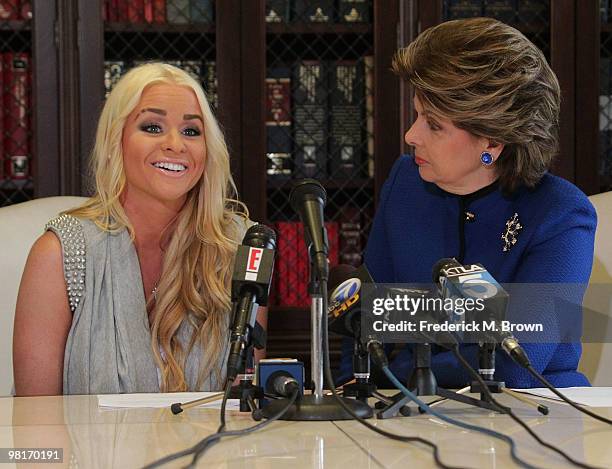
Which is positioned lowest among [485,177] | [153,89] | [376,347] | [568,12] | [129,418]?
[129,418]

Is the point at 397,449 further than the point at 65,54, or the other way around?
the point at 65,54

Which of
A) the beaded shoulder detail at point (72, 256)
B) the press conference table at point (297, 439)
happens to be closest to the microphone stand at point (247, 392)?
the press conference table at point (297, 439)

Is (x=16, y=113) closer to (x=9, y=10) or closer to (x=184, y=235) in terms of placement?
(x=9, y=10)

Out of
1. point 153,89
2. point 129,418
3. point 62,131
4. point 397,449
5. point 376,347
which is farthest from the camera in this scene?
point 62,131

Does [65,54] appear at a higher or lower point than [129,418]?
higher

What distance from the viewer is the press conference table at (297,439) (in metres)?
1.00

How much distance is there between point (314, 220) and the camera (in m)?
1.17

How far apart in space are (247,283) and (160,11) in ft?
5.99

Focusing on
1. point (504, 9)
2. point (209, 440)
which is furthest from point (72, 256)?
point (504, 9)

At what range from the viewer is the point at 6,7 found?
2797mm

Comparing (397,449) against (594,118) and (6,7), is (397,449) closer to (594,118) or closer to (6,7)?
(594,118)

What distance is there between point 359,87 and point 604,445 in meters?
1.92

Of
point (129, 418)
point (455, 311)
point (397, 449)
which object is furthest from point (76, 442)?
point (455, 311)

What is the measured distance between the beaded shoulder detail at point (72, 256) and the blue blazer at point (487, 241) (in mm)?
568
